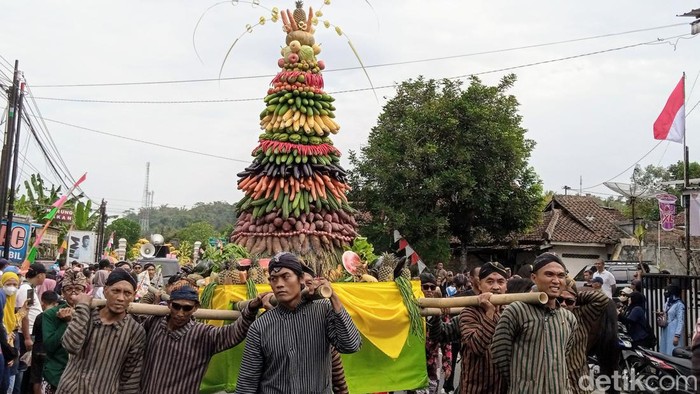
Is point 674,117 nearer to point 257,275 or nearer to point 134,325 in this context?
Result: point 257,275

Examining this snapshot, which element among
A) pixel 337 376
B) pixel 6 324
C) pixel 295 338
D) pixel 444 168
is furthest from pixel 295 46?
pixel 444 168

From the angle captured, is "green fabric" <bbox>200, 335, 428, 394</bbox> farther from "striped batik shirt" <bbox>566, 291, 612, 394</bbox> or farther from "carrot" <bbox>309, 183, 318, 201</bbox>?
"carrot" <bbox>309, 183, 318, 201</bbox>

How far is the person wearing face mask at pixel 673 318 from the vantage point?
1108cm

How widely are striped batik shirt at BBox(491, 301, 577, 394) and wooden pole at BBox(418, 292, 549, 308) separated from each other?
5cm

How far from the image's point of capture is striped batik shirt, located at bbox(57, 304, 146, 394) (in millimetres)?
4195

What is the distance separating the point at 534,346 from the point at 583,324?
115cm

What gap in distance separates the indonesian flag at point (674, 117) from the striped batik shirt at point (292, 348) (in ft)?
49.4

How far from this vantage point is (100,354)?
167 inches

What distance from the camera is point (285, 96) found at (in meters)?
7.79

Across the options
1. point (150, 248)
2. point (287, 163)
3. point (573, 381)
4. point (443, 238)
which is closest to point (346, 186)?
point (287, 163)

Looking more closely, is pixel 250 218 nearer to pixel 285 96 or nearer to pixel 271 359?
pixel 285 96

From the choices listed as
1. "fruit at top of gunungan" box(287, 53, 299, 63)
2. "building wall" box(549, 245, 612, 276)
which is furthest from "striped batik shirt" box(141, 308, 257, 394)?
"building wall" box(549, 245, 612, 276)

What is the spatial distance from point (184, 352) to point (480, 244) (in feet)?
97.8

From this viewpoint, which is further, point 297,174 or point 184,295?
point 297,174
